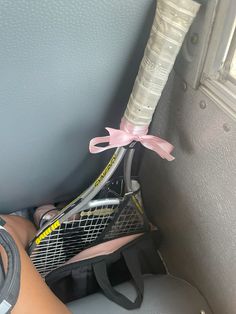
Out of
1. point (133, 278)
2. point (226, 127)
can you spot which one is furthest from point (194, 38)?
point (133, 278)

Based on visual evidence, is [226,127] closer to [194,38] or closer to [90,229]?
[194,38]

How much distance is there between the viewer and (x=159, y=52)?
0.61 meters

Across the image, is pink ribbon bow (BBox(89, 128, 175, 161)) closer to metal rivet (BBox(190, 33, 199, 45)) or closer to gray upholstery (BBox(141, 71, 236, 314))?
gray upholstery (BBox(141, 71, 236, 314))

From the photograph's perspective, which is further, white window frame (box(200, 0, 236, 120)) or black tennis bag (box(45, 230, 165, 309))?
black tennis bag (box(45, 230, 165, 309))

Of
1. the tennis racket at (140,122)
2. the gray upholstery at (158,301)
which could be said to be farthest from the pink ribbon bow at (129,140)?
→ the gray upholstery at (158,301)

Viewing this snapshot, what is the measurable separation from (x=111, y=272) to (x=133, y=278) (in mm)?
96

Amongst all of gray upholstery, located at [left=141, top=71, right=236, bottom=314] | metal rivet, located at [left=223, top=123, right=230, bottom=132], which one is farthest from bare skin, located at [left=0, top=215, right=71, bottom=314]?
metal rivet, located at [left=223, top=123, right=230, bottom=132]

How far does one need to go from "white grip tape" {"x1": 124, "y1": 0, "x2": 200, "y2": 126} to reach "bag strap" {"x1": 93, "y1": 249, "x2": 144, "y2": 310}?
0.36 metres

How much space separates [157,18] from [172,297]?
61 cm

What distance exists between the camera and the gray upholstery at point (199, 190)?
67 centimetres

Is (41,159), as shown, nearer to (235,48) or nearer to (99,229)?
(99,229)

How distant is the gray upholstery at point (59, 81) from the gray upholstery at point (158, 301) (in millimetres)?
311

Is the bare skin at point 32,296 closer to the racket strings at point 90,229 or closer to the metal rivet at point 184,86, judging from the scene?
the racket strings at point 90,229

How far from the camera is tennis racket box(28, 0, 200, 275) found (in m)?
0.58
